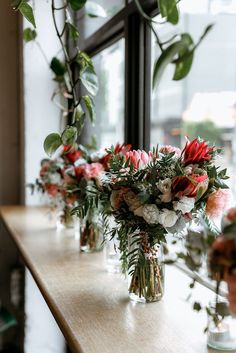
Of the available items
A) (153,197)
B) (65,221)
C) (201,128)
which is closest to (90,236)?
(65,221)

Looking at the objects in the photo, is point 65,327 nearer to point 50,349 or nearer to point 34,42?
point 50,349

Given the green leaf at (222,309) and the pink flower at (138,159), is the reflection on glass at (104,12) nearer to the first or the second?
the pink flower at (138,159)

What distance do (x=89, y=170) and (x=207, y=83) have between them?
5.75 feet

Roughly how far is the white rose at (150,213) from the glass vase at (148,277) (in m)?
0.13

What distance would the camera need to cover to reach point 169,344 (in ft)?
3.43

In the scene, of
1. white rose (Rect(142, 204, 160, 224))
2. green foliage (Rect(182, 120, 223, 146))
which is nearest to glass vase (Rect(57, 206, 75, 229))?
white rose (Rect(142, 204, 160, 224))

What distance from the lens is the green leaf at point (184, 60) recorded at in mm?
756

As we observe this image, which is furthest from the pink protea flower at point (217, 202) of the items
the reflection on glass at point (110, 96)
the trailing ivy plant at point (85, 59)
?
the reflection on glass at point (110, 96)

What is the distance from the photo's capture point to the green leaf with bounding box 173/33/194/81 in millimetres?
756

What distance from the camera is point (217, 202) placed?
1.16 metres

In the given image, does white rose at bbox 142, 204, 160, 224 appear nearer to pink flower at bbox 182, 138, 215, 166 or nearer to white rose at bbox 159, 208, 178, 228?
white rose at bbox 159, 208, 178, 228

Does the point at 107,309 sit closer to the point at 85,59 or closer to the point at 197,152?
the point at 197,152

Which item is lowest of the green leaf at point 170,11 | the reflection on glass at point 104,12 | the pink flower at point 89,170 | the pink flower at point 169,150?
the pink flower at point 89,170

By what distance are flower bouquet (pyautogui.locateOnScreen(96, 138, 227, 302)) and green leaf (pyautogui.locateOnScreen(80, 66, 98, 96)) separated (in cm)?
31
